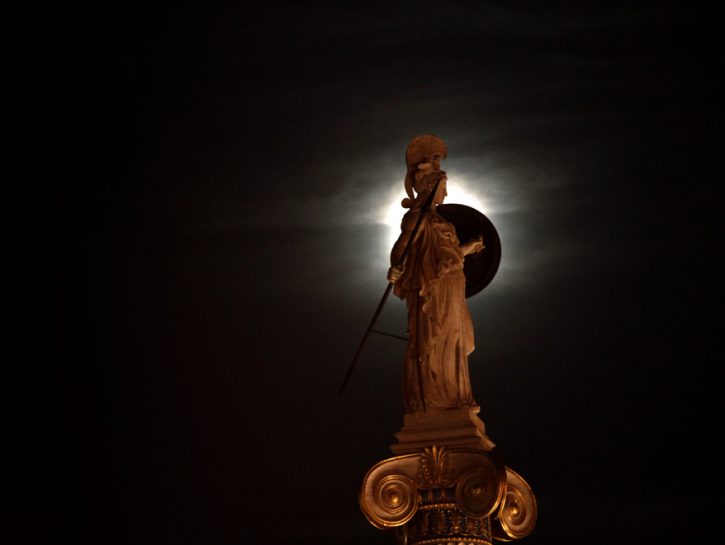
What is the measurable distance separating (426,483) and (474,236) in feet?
7.60

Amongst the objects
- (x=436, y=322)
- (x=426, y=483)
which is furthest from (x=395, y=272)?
(x=426, y=483)

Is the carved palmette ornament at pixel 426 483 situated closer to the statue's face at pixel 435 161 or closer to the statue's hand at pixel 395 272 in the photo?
the statue's hand at pixel 395 272

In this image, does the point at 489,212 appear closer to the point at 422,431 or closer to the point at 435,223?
the point at 435,223

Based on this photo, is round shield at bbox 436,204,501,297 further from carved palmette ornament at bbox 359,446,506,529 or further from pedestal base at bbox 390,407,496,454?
carved palmette ornament at bbox 359,446,506,529

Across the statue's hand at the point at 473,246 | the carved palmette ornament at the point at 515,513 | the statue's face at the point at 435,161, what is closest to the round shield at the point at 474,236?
the statue's hand at the point at 473,246

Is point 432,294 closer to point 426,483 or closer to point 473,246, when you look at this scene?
point 473,246

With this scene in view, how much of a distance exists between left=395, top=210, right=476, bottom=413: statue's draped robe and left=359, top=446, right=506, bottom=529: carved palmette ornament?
0.42 metres

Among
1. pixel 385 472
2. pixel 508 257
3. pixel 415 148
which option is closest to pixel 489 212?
pixel 508 257

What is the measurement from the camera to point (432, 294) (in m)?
7.81

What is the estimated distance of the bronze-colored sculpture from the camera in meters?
7.03

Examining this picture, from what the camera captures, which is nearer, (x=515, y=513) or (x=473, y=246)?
(x=515, y=513)

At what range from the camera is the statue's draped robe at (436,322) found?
297 inches

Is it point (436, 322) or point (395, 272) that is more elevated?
point (395, 272)

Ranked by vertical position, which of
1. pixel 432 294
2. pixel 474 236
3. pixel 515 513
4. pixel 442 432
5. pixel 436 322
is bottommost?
pixel 515 513
